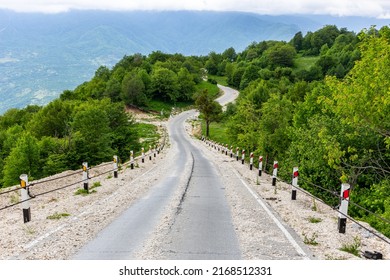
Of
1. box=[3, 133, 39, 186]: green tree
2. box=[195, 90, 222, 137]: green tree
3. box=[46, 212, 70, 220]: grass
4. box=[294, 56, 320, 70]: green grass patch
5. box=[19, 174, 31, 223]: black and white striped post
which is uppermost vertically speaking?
box=[294, 56, 320, 70]: green grass patch

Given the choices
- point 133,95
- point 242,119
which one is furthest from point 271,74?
point 242,119

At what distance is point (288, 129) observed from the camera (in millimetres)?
26453

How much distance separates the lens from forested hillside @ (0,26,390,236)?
13297 millimetres

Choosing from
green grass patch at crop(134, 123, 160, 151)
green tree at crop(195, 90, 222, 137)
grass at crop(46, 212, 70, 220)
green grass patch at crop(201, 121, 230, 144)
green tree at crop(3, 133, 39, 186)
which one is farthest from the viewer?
green tree at crop(195, 90, 222, 137)

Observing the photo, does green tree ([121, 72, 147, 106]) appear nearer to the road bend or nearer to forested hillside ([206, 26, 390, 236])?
forested hillside ([206, 26, 390, 236])

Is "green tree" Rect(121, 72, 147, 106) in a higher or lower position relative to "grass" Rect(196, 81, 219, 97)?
lower

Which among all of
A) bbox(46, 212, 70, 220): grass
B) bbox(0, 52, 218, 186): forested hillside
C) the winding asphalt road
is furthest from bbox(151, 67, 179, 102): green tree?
bbox(46, 212, 70, 220): grass

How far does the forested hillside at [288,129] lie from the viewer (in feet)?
43.6

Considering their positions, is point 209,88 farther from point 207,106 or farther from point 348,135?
point 348,135

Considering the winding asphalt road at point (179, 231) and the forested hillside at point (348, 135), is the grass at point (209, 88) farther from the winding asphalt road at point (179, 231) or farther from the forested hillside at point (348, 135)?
the winding asphalt road at point (179, 231)

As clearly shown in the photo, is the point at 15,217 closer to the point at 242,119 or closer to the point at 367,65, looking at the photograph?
the point at 367,65

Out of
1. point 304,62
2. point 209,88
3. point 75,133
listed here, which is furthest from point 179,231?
point 304,62

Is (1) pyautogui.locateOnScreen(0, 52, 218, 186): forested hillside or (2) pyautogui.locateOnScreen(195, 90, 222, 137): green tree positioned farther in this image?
(2) pyautogui.locateOnScreen(195, 90, 222, 137): green tree
